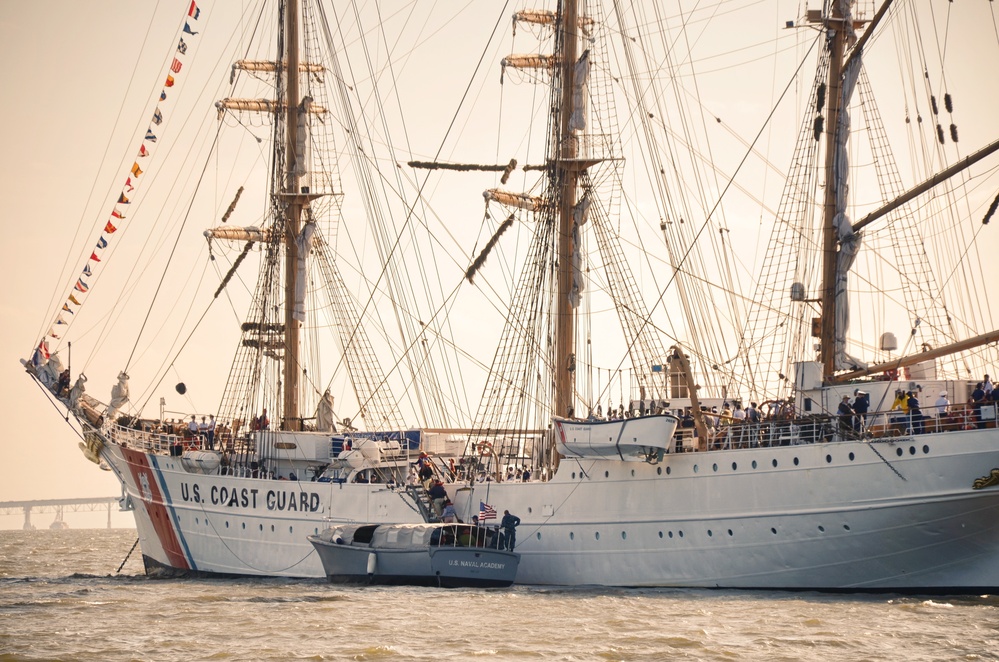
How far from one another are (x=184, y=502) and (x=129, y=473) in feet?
16.8

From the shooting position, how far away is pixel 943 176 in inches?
1563

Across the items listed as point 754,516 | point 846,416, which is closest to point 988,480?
point 846,416

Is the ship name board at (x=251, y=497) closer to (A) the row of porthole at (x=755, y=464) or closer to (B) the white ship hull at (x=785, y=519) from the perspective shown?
(B) the white ship hull at (x=785, y=519)

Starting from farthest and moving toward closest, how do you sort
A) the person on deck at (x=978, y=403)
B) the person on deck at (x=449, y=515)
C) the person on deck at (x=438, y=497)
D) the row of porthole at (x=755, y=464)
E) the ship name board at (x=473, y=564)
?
the person on deck at (x=438, y=497)
the person on deck at (x=449, y=515)
the ship name board at (x=473, y=564)
the row of porthole at (x=755, y=464)
the person on deck at (x=978, y=403)

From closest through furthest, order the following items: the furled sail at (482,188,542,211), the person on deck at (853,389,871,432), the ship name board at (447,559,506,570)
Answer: the person on deck at (853,389,871,432), the ship name board at (447,559,506,570), the furled sail at (482,188,542,211)

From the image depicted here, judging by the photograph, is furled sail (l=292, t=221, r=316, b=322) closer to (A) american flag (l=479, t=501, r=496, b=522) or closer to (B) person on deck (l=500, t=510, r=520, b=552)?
(A) american flag (l=479, t=501, r=496, b=522)

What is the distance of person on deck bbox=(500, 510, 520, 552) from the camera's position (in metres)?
43.5

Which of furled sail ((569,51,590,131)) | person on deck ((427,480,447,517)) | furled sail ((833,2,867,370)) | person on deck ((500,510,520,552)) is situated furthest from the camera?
furled sail ((569,51,590,131))

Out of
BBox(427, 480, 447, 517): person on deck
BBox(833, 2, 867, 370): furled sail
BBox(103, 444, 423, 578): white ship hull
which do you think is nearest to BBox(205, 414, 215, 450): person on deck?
BBox(103, 444, 423, 578): white ship hull

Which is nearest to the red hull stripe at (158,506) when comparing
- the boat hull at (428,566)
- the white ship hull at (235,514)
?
the white ship hull at (235,514)

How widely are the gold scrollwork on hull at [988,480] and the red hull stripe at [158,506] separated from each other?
31.6 metres

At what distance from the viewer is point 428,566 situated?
4234cm

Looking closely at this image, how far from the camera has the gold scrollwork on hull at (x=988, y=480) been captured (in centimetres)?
3516

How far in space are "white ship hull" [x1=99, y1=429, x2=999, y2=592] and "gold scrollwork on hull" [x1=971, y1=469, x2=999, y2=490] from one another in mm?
190
